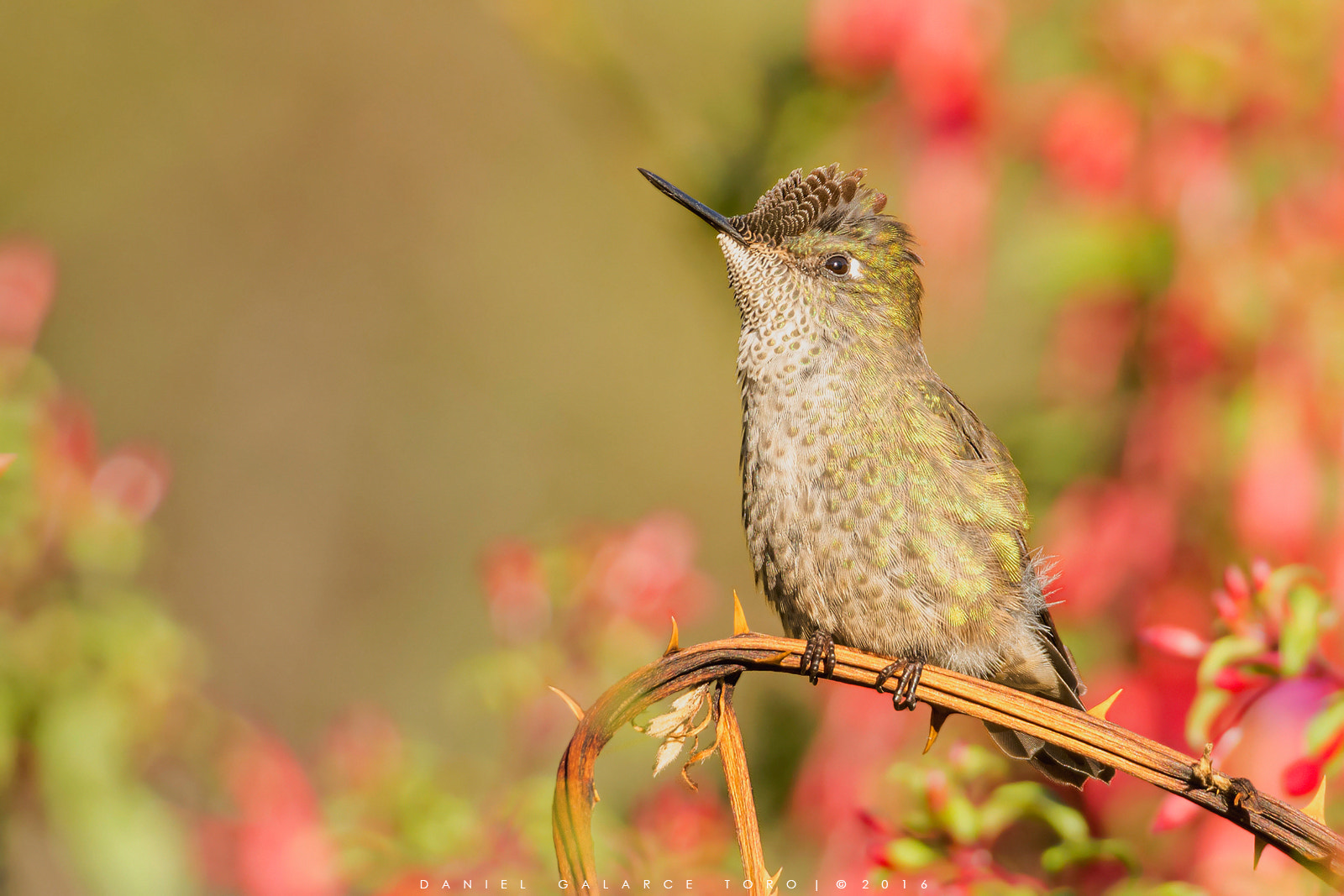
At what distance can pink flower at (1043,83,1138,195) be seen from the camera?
7.52 feet

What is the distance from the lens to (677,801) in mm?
2320

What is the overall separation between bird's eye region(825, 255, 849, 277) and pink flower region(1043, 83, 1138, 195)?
841 mm

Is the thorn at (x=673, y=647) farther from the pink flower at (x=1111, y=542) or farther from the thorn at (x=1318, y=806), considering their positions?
the pink flower at (x=1111, y=542)

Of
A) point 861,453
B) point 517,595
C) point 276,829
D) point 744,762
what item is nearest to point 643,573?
point 517,595

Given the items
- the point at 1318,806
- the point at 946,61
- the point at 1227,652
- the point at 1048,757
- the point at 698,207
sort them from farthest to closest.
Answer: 1. the point at 946,61
2. the point at 1048,757
3. the point at 1227,652
4. the point at 698,207
5. the point at 1318,806

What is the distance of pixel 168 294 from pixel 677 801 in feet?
14.3

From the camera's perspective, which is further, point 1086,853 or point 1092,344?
point 1092,344

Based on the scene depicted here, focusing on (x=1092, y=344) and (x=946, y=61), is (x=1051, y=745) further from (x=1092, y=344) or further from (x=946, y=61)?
(x=946, y=61)

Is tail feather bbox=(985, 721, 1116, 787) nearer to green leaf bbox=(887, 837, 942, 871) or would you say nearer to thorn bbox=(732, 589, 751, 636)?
green leaf bbox=(887, 837, 942, 871)

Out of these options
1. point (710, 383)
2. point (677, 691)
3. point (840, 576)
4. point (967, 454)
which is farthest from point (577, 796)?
point (710, 383)

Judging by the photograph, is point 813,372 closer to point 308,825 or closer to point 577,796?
point 577,796

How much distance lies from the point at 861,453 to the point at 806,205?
1.30ft

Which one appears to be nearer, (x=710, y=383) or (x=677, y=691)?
(x=677, y=691)

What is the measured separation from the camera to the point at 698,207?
4.54 feet
